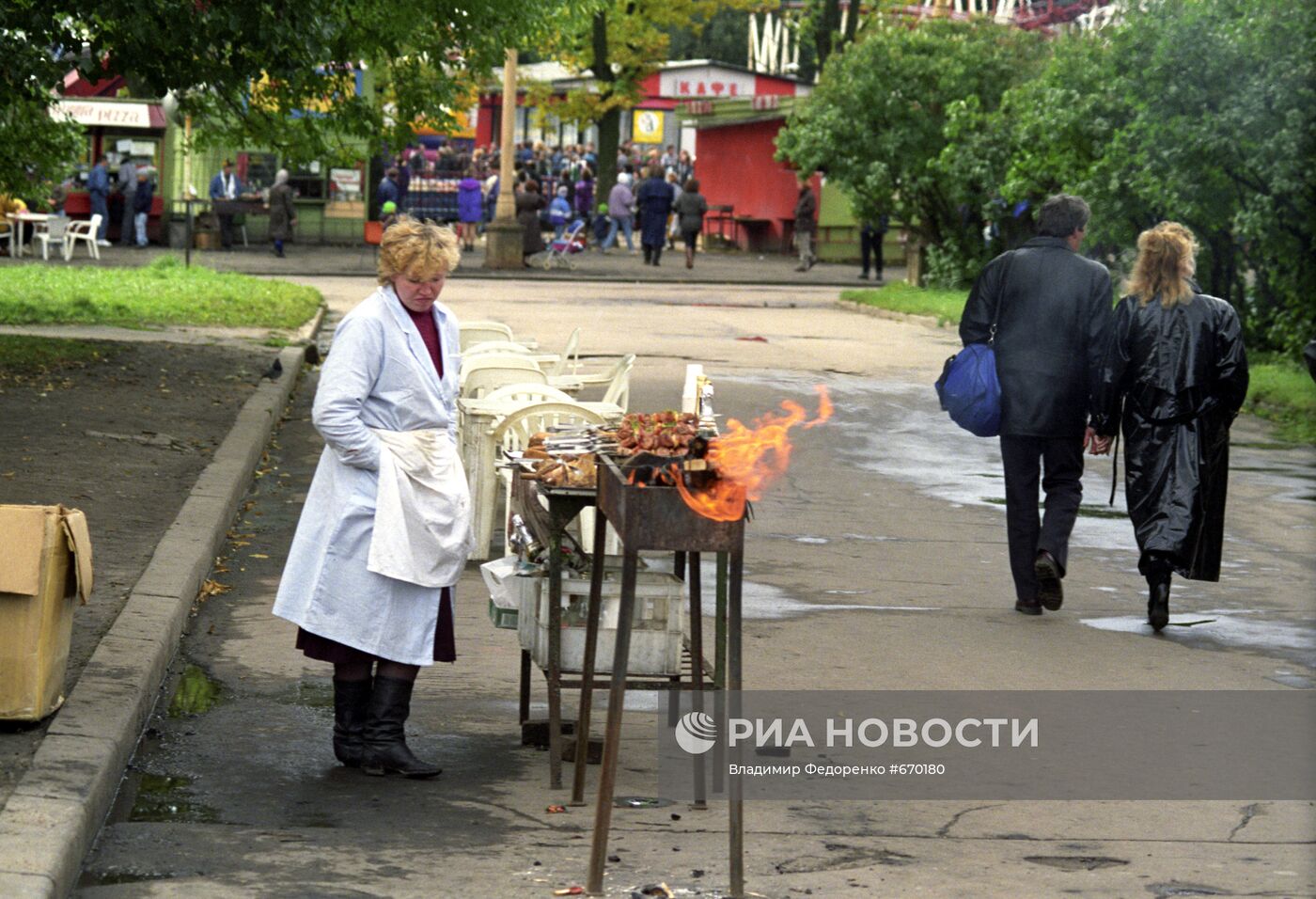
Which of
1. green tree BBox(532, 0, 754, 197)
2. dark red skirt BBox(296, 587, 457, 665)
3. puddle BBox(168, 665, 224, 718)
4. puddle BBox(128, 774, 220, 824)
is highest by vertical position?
green tree BBox(532, 0, 754, 197)

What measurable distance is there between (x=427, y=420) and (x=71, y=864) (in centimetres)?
179

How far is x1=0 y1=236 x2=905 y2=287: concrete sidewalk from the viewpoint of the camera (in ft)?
109

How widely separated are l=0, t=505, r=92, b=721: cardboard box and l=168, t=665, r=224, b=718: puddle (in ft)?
2.93

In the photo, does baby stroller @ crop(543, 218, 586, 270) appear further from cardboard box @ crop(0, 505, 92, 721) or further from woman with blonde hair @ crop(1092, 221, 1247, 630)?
cardboard box @ crop(0, 505, 92, 721)

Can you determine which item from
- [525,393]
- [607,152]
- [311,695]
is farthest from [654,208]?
[311,695]

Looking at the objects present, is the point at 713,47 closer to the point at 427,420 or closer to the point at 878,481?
the point at 878,481

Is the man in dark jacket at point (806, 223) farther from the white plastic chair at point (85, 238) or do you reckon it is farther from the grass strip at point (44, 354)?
the grass strip at point (44, 354)

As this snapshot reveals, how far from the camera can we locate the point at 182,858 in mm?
5148

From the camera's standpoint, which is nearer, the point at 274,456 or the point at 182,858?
the point at 182,858

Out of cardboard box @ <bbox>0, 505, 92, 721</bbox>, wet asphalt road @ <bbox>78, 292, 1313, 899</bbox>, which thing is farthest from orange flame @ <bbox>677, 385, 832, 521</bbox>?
cardboard box @ <bbox>0, 505, 92, 721</bbox>

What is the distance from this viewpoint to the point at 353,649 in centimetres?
591

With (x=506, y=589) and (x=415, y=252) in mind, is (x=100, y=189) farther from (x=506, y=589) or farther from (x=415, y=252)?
(x=415, y=252)

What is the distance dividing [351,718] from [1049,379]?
13.3 ft

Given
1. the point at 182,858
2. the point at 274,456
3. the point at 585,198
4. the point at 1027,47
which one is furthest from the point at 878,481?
the point at 585,198
